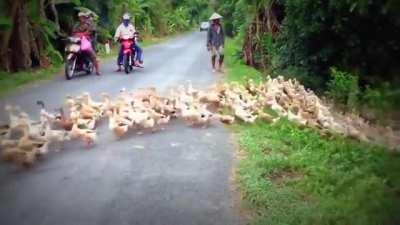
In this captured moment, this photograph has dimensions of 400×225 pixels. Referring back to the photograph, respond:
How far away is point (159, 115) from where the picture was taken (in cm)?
862

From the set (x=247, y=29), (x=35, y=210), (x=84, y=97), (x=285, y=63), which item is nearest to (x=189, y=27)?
(x=247, y=29)

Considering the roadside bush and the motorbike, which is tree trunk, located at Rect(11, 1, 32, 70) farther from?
the roadside bush

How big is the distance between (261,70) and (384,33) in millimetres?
5386

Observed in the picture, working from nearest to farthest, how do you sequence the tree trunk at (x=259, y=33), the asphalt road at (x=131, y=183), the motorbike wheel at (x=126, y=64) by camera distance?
the asphalt road at (x=131, y=183) → the motorbike wheel at (x=126, y=64) → the tree trunk at (x=259, y=33)

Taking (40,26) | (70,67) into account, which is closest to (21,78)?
(70,67)

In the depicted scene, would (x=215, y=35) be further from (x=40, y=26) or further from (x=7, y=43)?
(x=7, y=43)

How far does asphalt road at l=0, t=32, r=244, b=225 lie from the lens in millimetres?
5109

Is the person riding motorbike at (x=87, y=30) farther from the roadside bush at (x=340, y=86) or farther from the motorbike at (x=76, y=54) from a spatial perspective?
the roadside bush at (x=340, y=86)

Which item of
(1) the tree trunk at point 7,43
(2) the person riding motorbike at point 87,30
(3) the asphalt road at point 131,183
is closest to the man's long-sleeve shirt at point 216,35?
(2) the person riding motorbike at point 87,30

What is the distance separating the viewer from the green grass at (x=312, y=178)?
2.99 m

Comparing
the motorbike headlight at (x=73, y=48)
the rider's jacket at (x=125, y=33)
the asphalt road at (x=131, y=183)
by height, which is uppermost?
the rider's jacket at (x=125, y=33)

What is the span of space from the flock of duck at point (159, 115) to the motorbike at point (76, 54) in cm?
532

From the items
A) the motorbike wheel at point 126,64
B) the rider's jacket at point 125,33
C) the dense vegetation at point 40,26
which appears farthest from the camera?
the rider's jacket at point 125,33

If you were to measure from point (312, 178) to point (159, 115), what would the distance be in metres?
3.29
